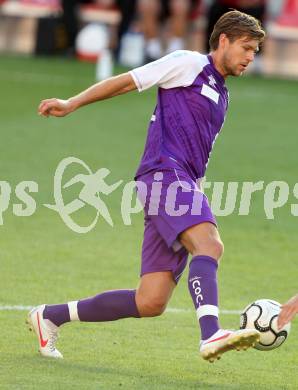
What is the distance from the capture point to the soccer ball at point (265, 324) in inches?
285

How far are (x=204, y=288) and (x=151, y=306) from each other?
43cm

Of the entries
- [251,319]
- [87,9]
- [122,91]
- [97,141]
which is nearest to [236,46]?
[122,91]

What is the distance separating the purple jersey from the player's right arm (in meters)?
0.07

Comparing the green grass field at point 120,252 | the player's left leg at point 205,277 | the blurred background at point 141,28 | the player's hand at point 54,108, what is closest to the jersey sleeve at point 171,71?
the player's hand at point 54,108

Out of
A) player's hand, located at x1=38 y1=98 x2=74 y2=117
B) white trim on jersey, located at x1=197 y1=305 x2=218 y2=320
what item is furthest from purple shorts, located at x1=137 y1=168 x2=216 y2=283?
player's hand, located at x1=38 y1=98 x2=74 y2=117

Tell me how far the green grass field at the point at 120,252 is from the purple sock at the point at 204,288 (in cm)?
39

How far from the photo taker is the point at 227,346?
671 centimetres

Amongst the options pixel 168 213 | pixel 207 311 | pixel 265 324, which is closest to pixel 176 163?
pixel 168 213

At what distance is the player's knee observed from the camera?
7.30 m

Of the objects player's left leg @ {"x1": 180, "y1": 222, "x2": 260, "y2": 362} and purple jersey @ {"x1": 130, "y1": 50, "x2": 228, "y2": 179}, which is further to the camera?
purple jersey @ {"x1": 130, "y1": 50, "x2": 228, "y2": 179}

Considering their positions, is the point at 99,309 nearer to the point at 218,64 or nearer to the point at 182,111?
the point at 182,111

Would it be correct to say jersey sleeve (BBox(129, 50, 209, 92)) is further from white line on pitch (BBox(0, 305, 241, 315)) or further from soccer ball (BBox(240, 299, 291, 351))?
white line on pitch (BBox(0, 305, 241, 315))

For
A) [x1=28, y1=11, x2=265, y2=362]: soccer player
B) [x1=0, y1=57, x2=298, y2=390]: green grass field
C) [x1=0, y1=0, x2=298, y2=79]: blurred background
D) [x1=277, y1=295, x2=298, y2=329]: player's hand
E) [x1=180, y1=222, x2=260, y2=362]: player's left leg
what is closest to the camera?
[x1=180, y1=222, x2=260, y2=362]: player's left leg

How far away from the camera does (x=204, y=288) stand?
704cm
